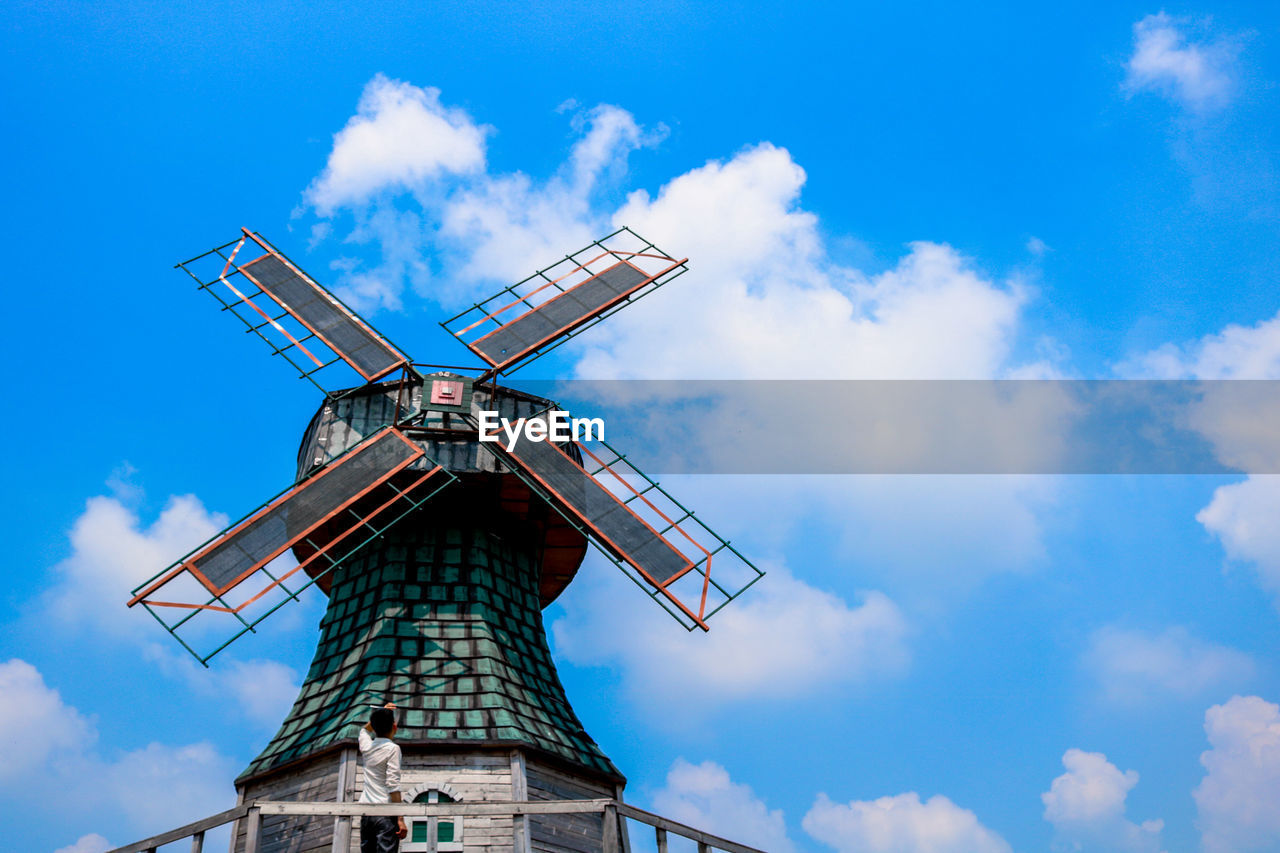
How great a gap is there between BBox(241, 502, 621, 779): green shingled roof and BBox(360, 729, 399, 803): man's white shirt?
2627 millimetres

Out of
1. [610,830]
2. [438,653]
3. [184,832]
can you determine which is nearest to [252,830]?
[184,832]

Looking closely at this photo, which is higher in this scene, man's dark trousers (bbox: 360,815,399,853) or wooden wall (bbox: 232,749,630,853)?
wooden wall (bbox: 232,749,630,853)

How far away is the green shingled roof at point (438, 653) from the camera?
12.5m

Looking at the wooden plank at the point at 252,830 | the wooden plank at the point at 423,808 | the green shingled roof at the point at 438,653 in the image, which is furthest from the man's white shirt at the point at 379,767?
the green shingled roof at the point at 438,653

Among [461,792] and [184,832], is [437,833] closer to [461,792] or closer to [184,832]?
→ [461,792]

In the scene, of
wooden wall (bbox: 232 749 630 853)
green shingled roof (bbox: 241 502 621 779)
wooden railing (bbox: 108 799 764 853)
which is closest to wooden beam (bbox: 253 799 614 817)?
wooden railing (bbox: 108 799 764 853)

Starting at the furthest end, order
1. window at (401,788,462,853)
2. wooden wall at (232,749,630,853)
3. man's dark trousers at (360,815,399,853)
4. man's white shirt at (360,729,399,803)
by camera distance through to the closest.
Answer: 1. wooden wall at (232,749,630,853)
2. window at (401,788,462,853)
3. man's white shirt at (360,729,399,803)
4. man's dark trousers at (360,815,399,853)

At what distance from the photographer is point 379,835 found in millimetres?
8945

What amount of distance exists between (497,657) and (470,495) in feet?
7.23

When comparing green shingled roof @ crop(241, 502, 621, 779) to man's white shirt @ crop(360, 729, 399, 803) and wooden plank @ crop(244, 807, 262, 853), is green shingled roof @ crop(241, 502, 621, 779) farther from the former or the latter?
wooden plank @ crop(244, 807, 262, 853)

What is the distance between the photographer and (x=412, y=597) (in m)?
13.7

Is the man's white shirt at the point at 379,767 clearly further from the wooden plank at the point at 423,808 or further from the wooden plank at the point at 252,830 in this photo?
the wooden plank at the point at 252,830

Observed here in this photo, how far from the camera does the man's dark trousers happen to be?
8.91m

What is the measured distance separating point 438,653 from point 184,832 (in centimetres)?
421
